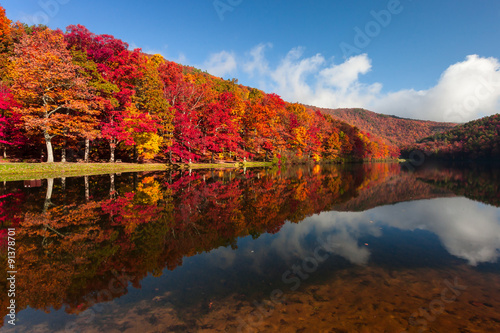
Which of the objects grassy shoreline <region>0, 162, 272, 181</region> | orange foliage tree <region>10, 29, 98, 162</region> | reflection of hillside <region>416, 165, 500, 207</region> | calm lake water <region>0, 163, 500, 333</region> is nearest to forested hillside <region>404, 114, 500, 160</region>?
reflection of hillside <region>416, 165, 500, 207</region>

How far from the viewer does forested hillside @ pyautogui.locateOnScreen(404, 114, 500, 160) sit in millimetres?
99688

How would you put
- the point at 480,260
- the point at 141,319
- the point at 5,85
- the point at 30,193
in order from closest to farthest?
the point at 141,319
the point at 480,260
the point at 30,193
the point at 5,85

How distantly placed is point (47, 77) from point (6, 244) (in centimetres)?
2415

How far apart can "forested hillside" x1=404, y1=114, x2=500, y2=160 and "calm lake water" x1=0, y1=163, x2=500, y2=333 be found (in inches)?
5162

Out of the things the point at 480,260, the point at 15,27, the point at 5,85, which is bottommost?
the point at 480,260

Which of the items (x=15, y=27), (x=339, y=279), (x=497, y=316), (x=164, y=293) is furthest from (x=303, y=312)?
(x=15, y=27)

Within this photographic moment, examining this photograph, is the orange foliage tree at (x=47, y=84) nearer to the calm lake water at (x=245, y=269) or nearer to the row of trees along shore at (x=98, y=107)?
the row of trees along shore at (x=98, y=107)

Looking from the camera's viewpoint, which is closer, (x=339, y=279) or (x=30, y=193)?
(x=339, y=279)

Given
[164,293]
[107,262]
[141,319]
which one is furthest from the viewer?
[107,262]

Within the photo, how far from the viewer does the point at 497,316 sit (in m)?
3.78

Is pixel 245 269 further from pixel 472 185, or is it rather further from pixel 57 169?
pixel 472 185

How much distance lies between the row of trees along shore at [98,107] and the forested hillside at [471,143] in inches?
4467

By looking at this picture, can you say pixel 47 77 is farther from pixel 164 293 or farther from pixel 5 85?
pixel 164 293

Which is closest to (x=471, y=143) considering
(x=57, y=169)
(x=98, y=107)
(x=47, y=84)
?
(x=98, y=107)
